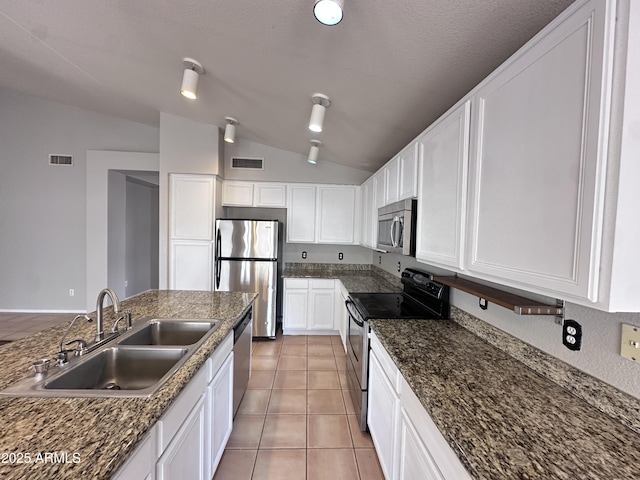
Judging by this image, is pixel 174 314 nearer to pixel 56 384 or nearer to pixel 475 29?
pixel 56 384

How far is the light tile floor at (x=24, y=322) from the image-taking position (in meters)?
3.81

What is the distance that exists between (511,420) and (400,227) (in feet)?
4.51

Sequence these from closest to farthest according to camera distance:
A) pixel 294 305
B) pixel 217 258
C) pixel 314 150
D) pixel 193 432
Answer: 1. pixel 193 432
2. pixel 314 150
3. pixel 217 258
4. pixel 294 305

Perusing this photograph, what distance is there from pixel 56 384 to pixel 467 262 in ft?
5.75

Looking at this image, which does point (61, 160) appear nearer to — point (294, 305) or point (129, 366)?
point (294, 305)

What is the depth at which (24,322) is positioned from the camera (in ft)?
13.9

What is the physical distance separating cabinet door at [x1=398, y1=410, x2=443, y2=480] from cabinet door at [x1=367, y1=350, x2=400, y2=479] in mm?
74

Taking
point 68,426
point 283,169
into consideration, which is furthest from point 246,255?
point 68,426

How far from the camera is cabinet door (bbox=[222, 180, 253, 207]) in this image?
4109mm

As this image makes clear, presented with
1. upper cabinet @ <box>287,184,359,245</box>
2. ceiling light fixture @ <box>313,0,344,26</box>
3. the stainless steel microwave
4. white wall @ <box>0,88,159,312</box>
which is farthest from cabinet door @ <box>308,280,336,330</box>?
white wall @ <box>0,88,159,312</box>

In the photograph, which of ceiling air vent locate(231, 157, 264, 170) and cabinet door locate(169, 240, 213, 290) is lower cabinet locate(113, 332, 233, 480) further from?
ceiling air vent locate(231, 157, 264, 170)

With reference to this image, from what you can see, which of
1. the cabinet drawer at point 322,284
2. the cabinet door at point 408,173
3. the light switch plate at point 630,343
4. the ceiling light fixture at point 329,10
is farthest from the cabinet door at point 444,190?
the cabinet drawer at point 322,284

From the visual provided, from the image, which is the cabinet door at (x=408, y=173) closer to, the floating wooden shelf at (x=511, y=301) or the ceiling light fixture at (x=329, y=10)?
the floating wooden shelf at (x=511, y=301)

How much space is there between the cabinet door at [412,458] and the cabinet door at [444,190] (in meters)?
0.77
